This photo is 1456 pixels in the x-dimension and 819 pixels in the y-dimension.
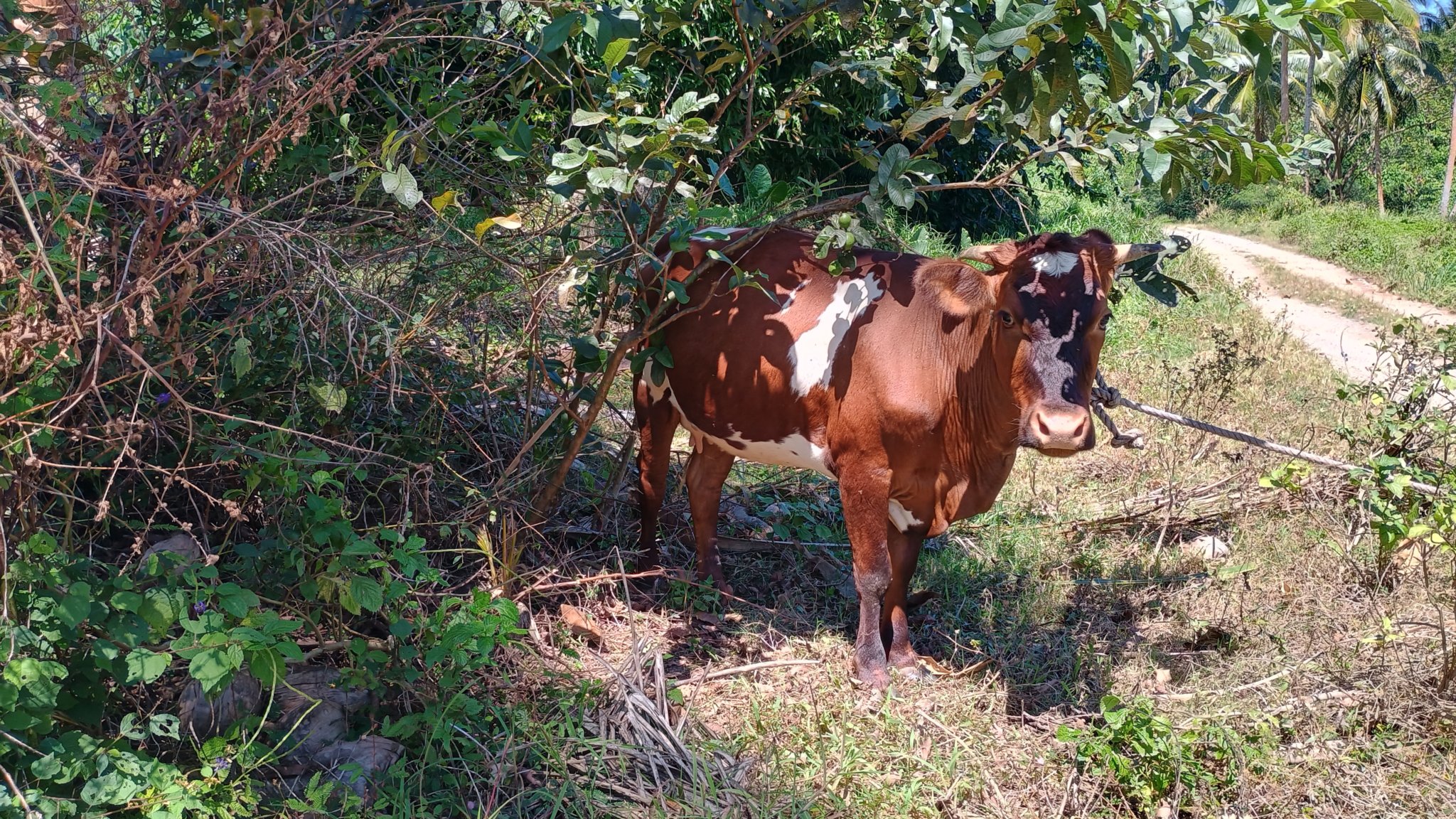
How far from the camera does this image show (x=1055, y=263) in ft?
13.8

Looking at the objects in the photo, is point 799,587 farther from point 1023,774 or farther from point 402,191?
point 402,191

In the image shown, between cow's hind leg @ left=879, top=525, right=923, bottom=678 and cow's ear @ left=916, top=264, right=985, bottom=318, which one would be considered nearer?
cow's ear @ left=916, top=264, right=985, bottom=318

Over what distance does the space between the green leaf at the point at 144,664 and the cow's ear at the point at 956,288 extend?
3.08m

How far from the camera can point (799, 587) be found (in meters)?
5.54

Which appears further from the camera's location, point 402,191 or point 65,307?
point 402,191

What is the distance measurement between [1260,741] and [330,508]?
10.8 ft

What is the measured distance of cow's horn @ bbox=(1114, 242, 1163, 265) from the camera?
440 cm

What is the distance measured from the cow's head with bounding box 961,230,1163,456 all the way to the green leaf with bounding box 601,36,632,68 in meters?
1.66

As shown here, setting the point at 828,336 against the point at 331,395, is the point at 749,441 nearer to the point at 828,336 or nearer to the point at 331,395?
the point at 828,336

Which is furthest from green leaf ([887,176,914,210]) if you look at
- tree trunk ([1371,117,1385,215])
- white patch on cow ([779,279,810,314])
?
tree trunk ([1371,117,1385,215])

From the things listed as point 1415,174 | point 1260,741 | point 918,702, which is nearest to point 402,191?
point 918,702

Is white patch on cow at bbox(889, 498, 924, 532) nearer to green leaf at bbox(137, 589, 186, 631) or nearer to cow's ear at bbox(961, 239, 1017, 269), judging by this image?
cow's ear at bbox(961, 239, 1017, 269)

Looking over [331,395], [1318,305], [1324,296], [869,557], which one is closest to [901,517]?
[869,557]

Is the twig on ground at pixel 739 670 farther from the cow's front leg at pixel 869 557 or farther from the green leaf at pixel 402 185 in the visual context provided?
the green leaf at pixel 402 185
